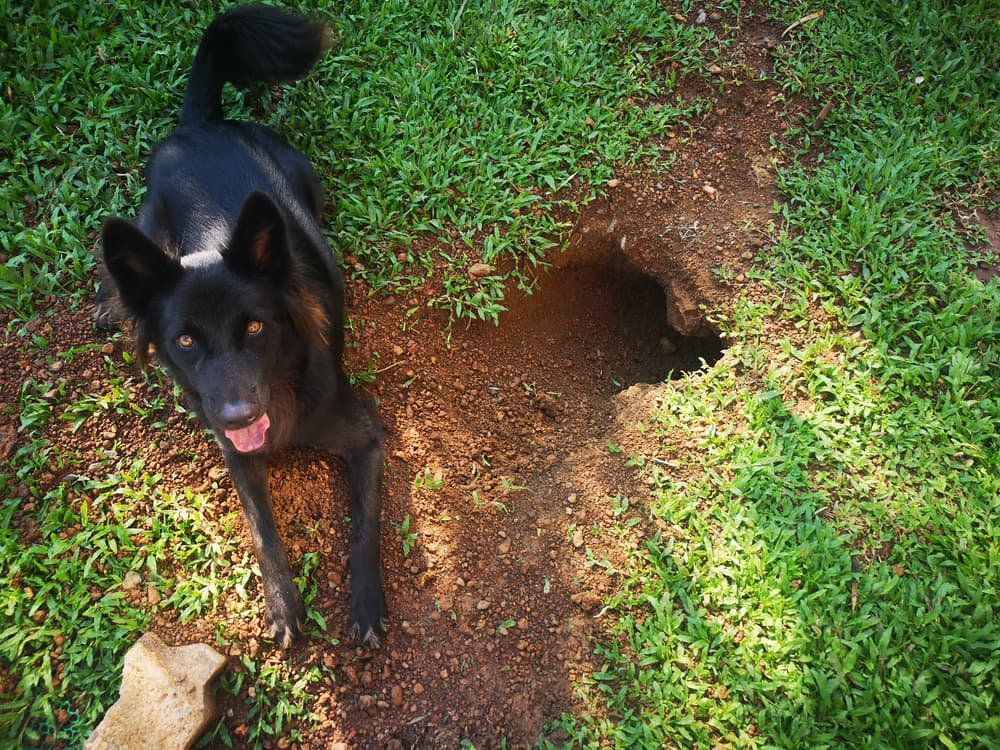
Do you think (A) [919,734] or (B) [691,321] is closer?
(A) [919,734]

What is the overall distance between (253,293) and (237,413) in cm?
49

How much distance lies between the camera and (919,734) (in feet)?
8.20

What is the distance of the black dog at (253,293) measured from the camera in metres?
2.44

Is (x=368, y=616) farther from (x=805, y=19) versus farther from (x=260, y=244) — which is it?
(x=805, y=19)

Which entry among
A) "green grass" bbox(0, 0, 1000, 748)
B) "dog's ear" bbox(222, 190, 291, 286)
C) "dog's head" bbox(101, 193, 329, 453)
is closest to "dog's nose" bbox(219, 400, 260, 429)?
"dog's head" bbox(101, 193, 329, 453)

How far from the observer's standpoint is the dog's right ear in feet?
7.29

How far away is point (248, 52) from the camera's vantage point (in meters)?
3.60

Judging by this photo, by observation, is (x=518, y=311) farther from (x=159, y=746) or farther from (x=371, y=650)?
(x=159, y=746)

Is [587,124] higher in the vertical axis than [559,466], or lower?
higher

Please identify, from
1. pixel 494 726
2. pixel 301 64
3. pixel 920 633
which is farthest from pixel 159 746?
pixel 301 64

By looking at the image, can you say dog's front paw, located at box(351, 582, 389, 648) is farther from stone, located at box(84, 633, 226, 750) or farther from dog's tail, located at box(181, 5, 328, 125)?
dog's tail, located at box(181, 5, 328, 125)

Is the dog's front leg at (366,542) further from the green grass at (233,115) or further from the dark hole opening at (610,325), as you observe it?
the dark hole opening at (610,325)

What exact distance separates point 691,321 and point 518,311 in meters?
1.01

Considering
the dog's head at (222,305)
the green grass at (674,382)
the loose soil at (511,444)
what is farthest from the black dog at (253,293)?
the green grass at (674,382)
